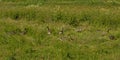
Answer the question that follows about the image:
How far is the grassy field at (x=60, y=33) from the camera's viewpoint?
14.7m

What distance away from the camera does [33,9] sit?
71.2 feet

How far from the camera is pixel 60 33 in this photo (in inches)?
723

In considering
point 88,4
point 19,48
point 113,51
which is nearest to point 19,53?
point 19,48

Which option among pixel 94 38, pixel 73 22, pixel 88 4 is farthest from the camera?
pixel 88 4

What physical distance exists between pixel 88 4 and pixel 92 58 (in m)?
11.2

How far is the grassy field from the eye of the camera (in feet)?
48.4

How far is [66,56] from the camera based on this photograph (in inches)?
565

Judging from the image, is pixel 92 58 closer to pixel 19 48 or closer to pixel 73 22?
pixel 19 48

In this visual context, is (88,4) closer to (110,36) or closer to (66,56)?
(110,36)

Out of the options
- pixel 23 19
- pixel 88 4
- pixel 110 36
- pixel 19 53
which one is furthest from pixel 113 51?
pixel 88 4

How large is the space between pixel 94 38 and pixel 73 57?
3336mm

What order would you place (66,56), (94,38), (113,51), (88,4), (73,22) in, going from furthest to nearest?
(88,4) → (73,22) → (94,38) → (113,51) → (66,56)

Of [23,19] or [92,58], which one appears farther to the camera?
[23,19]

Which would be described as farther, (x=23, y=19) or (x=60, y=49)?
(x=23, y=19)
